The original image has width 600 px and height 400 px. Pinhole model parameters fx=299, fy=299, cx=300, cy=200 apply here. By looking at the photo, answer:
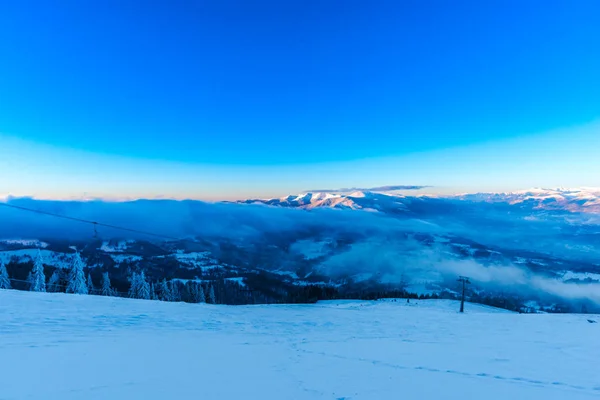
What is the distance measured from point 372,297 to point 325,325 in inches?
3426


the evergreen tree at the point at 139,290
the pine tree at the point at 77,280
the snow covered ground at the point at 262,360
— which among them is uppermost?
the snow covered ground at the point at 262,360

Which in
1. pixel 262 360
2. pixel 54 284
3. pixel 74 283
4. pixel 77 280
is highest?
pixel 262 360

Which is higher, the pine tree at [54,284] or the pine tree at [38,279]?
the pine tree at [38,279]

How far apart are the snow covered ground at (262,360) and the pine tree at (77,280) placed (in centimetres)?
2882

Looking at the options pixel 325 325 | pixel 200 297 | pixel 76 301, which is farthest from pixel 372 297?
pixel 76 301

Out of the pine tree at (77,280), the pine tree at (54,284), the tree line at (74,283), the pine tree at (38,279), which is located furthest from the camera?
the pine tree at (54,284)

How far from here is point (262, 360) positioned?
8.36 meters

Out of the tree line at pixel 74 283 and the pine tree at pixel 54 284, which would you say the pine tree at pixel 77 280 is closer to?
the tree line at pixel 74 283

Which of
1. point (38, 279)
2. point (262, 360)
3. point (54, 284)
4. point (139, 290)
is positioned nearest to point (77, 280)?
point (38, 279)

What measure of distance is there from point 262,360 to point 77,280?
143ft

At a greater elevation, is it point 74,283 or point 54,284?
point 74,283

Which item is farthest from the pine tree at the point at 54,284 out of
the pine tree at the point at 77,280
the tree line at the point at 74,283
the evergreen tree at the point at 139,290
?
the evergreen tree at the point at 139,290

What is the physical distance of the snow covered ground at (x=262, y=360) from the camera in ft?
19.1

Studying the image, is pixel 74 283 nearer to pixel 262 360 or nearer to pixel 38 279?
pixel 38 279
